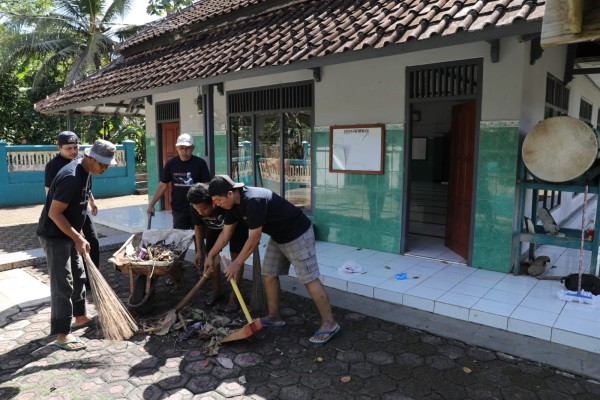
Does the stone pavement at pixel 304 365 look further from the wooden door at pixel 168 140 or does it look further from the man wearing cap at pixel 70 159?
the wooden door at pixel 168 140

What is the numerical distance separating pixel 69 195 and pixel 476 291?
4.10 m

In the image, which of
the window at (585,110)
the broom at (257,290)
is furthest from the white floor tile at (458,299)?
the window at (585,110)

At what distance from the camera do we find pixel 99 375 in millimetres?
3322

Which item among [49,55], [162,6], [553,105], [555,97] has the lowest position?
[553,105]

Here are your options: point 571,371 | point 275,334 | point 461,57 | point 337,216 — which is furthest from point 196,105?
point 571,371

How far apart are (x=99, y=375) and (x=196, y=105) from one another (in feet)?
21.0

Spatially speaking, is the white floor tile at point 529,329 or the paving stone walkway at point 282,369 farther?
the white floor tile at point 529,329

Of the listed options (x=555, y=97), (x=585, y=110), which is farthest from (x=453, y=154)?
(x=585, y=110)

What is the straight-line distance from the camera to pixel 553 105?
639cm

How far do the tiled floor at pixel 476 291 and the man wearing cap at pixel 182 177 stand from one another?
1.91m

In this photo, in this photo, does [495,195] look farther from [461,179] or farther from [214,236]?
[214,236]

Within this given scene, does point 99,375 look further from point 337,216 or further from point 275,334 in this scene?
point 337,216

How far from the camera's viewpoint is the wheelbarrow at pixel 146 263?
13.7ft

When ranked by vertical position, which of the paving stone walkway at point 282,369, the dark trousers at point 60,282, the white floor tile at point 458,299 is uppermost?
the dark trousers at point 60,282
